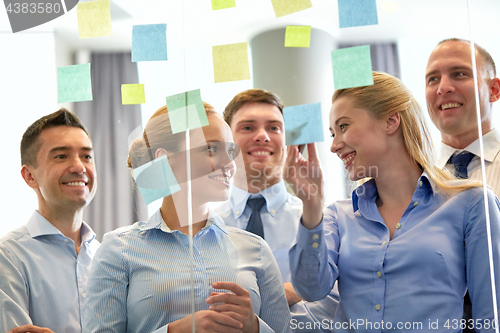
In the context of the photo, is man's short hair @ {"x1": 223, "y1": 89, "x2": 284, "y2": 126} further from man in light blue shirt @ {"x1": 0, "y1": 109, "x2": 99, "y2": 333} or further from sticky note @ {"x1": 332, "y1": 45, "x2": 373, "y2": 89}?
man in light blue shirt @ {"x1": 0, "y1": 109, "x2": 99, "y2": 333}

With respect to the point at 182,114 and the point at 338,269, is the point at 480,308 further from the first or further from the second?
the point at 182,114

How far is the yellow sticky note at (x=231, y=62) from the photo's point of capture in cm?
110

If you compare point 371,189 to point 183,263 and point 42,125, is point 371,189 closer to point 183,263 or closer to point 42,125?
point 183,263

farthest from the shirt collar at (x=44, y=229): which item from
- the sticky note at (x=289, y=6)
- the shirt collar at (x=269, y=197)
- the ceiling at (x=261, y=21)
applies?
the sticky note at (x=289, y=6)

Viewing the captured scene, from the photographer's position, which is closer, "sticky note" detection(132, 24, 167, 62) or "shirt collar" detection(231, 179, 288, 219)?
"shirt collar" detection(231, 179, 288, 219)

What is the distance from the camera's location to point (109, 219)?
3.67ft

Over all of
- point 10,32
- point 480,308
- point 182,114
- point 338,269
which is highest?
point 10,32

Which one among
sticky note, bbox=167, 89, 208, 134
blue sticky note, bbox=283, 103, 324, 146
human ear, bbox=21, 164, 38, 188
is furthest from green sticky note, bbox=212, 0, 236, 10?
human ear, bbox=21, 164, 38, 188

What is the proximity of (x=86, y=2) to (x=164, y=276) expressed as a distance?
2.75ft

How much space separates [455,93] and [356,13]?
0.36 meters

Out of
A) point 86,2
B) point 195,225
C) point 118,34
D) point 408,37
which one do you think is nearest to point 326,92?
point 408,37

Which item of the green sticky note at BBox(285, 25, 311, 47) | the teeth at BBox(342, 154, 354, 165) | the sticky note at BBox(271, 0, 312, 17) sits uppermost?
the sticky note at BBox(271, 0, 312, 17)

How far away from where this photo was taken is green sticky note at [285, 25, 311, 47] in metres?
1.11

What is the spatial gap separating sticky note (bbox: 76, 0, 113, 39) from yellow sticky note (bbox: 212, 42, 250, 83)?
34cm
